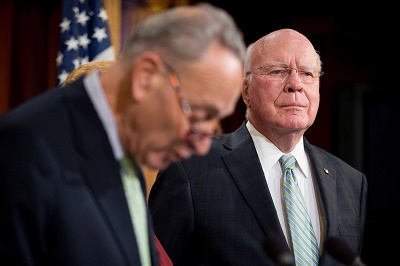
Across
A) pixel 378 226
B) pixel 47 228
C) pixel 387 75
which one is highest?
pixel 47 228

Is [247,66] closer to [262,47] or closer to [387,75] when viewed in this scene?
[262,47]

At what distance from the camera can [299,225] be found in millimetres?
2373

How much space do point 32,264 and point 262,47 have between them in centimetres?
157

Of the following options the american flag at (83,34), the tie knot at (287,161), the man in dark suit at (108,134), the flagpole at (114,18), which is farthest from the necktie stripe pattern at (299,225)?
the flagpole at (114,18)

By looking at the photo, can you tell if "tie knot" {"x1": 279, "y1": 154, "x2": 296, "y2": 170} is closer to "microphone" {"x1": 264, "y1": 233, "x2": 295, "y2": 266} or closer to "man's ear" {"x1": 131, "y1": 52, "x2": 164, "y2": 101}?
"microphone" {"x1": 264, "y1": 233, "x2": 295, "y2": 266}

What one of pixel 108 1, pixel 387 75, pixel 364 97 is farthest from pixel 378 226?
pixel 108 1

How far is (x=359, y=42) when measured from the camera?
20.2 ft

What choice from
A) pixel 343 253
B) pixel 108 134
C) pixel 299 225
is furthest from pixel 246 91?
pixel 108 134

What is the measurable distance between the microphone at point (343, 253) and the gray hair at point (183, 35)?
2.03ft

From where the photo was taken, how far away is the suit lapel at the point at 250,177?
2.36 m

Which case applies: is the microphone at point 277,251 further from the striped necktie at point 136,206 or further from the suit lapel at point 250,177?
the suit lapel at point 250,177

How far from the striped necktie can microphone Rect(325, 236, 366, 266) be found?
504 millimetres

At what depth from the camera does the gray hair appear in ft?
4.40

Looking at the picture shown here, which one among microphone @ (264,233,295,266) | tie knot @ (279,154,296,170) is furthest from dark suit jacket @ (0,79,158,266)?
tie knot @ (279,154,296,170)
